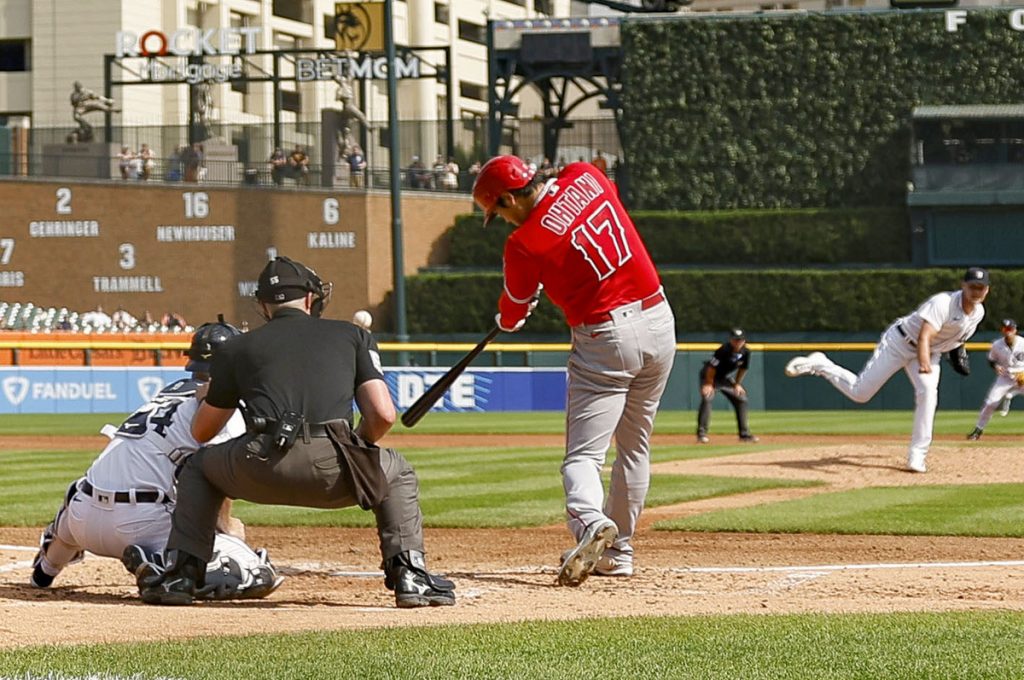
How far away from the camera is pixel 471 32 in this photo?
68125mm

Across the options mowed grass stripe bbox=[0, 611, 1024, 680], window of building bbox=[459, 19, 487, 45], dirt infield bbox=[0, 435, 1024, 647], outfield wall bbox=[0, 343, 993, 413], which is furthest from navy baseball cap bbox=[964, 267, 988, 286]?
window of building bbox=[459, 19, 487, 45]

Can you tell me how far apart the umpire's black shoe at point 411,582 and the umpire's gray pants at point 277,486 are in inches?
1.5

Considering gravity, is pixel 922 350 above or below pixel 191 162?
below

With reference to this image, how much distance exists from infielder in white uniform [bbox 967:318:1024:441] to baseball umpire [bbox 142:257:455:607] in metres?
15.5

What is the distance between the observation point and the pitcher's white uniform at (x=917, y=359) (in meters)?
13.8

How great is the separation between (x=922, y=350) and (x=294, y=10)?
164 ft

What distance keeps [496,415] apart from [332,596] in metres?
23.0

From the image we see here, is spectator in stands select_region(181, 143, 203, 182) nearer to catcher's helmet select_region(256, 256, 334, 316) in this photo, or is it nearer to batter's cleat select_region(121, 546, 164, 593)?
batter's cleat select_region(121, 546, 164, 593)

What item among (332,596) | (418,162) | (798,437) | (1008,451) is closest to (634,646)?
(332,596)

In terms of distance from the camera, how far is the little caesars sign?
4456cm

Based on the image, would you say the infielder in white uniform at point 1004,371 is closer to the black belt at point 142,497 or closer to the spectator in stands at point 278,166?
the black belt at point 142,497

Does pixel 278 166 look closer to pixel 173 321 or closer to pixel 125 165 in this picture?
pixel 125 165

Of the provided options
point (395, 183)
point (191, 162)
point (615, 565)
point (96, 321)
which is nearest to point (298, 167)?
point (191, 162)

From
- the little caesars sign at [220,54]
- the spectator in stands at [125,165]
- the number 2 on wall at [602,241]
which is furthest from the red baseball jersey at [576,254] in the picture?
the little caesars sign at [220,54]
